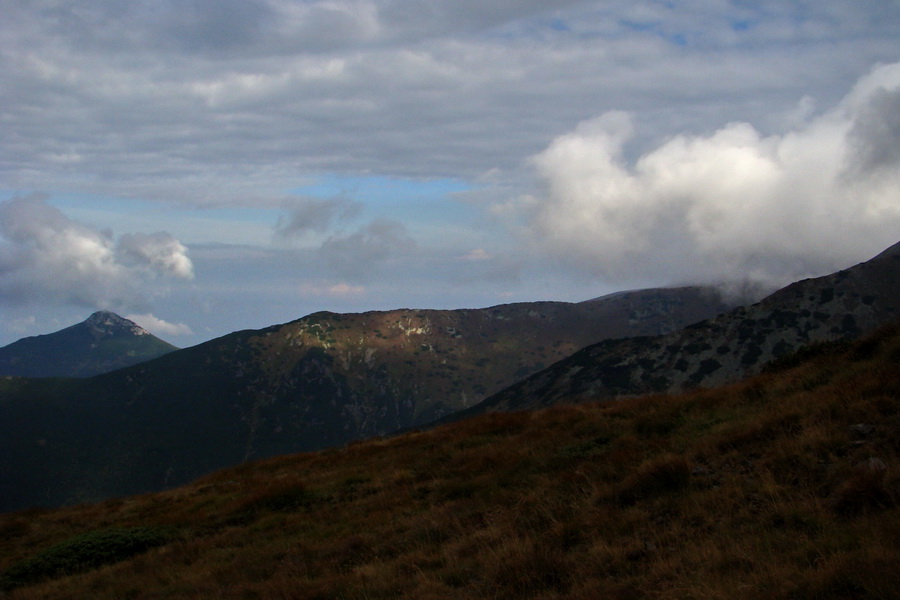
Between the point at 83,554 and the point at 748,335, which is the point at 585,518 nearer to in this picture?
the point at 83,554

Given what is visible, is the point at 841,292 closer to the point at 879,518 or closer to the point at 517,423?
the point at 517,423

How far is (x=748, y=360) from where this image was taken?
116688mm

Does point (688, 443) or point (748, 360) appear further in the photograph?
point (748, 360)

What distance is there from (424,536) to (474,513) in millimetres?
1237

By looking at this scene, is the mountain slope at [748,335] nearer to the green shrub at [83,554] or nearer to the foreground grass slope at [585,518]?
the foreground grass slope at [585,518]

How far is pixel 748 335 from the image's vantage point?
410 feet

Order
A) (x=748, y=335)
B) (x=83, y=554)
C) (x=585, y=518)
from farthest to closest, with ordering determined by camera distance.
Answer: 1. (x=748, y=335)
2. (x=83, y=554)
3. (x=585, y=518)

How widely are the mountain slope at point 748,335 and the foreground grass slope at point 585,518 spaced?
102306mm

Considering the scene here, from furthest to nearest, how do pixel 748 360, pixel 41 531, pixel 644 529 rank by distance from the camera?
1. pixel 748 360
2. pixel 41 531
3. pixel 644 529

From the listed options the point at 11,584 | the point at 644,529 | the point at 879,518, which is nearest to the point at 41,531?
the point at 11,584

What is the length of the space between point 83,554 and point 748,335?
129 m

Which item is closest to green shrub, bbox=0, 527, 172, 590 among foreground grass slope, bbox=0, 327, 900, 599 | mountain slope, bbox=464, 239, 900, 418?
foreground grass slope, bbox=0, 327, 900, 599

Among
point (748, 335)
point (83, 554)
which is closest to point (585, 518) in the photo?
point (83, 554)

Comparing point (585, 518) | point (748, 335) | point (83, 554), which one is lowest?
point (83, 554)
